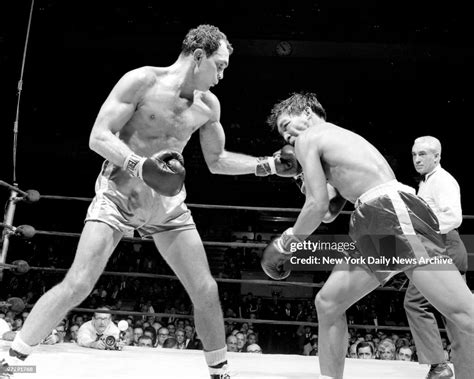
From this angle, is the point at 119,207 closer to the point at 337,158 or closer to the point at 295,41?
the point at 337,158

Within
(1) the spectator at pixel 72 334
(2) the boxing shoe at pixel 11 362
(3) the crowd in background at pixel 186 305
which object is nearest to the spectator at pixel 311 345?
(3) the crowd in background at pixel 186 305

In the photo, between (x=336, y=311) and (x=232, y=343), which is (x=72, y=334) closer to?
(x=232, y=343)

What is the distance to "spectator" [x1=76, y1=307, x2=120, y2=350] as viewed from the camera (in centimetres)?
388

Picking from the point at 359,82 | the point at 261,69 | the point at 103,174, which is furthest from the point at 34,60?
the point at 103,174

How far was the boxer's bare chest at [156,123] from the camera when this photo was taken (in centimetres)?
207

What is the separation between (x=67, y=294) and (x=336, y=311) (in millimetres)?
889

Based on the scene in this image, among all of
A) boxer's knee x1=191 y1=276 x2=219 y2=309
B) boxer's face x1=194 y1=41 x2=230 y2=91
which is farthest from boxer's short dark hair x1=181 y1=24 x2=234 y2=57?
boxer's knee x1=191 y1=276 x2=219 y2=309

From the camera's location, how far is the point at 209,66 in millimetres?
2156

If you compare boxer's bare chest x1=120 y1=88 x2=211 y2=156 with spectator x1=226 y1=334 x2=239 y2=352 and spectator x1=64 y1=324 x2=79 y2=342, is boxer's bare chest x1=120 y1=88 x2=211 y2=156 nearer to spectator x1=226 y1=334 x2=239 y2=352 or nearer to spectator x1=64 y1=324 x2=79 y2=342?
spectator x1=226 y1=334 x2=239 y2=352

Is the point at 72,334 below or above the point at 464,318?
below

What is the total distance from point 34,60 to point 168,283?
3934 millimetres

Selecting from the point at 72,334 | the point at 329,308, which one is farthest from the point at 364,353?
the point at 329,308

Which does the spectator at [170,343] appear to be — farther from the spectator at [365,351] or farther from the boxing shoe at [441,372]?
the boxing shoe at [441,372]

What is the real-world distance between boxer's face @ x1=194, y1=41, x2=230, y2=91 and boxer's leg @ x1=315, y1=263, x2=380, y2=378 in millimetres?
858
